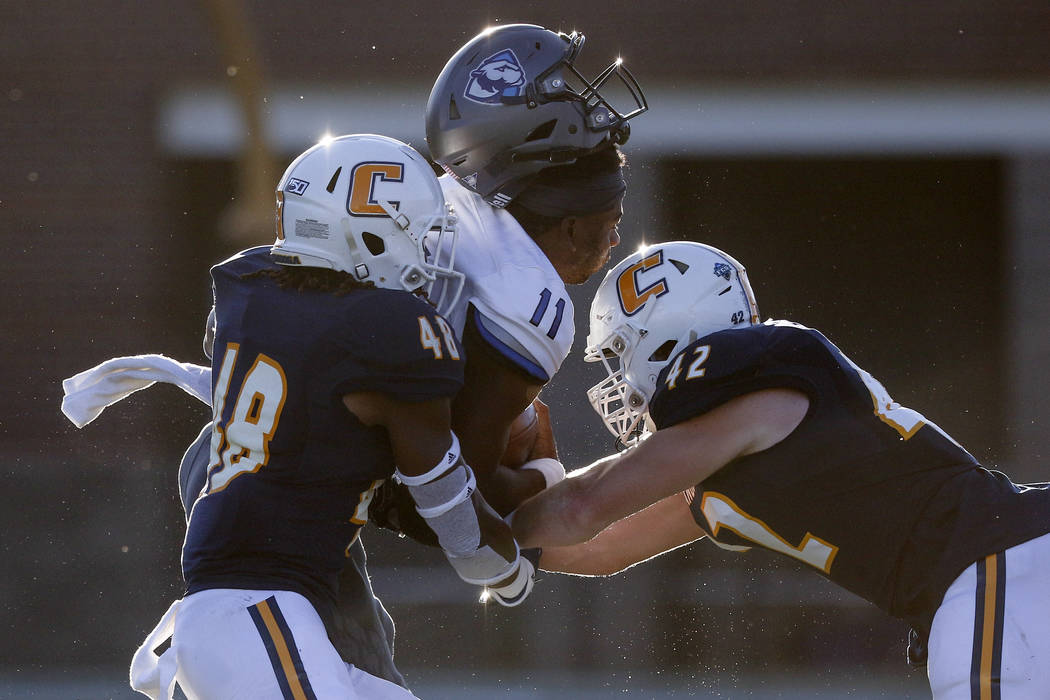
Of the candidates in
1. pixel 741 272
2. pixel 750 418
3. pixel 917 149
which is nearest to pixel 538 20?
pixel 917 149

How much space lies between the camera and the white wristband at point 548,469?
279 cm

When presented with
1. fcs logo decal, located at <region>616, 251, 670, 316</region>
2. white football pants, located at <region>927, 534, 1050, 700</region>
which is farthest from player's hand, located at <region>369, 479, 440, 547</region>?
white football pants, located at <region>927, 534, 1050, 700</region>

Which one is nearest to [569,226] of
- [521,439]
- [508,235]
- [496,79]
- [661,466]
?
[508,235]

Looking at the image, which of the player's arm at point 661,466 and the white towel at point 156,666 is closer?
the white towel at point 156,666

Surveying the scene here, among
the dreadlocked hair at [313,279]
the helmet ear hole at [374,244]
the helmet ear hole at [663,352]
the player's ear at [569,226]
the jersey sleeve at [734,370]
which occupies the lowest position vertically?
the helmet ear hole at [663,352]

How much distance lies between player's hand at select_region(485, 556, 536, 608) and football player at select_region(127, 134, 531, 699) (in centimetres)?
18

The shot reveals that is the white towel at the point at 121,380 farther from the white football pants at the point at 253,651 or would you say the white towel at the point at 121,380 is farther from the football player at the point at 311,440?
the white football pants at the point at 253,651

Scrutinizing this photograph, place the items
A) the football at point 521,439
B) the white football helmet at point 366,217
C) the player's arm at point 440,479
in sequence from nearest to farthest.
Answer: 1. the player's arm at point 440,479
2. the white football helmet at point 366,217
3. the football at point 521,439

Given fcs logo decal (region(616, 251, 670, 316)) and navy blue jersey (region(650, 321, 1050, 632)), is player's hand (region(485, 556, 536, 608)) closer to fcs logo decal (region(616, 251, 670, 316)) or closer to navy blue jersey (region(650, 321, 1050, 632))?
navy blue jersey (region(650, 321, 1050, 632))

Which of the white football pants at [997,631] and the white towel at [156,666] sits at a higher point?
the white football pants at [997,631]

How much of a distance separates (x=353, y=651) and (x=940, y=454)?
1186mm

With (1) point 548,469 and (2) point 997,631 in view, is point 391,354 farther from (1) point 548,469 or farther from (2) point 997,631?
(2) point 997,631

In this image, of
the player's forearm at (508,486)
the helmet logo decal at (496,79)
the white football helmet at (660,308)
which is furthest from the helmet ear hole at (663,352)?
the helmet logo decal at (496,79)

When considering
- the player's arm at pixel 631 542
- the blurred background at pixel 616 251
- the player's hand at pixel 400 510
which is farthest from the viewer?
the blurred background at pixel 616 251
